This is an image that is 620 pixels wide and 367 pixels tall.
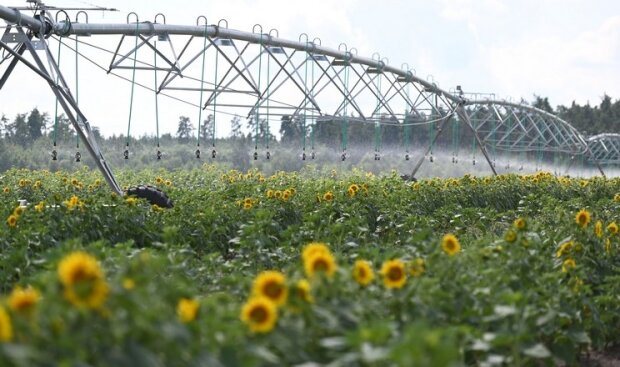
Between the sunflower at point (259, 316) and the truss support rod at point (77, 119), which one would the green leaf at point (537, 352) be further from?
the truss support rod at point (77, 119)

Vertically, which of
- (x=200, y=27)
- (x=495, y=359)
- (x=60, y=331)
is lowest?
(x=495, y=359)

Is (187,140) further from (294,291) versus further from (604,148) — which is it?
(604,148)

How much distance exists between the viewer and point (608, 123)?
235 ft

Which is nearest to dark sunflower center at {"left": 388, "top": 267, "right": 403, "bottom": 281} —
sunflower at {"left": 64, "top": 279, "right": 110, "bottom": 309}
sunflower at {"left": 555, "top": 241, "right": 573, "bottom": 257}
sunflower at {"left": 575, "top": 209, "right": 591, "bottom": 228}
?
sunflower at {"left": 64, "top": 279, "right": 110, "bottom": 309}

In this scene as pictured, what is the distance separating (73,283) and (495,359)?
1.61 m

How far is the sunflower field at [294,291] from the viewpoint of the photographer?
8.38 ft

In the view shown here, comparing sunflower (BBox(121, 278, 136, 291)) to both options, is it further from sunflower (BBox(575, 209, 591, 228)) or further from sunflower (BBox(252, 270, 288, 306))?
sunflower (BBox(575, 209, 591, 228))

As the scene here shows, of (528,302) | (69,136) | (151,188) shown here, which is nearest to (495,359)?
(528,302)

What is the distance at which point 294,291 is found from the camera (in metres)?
3.06

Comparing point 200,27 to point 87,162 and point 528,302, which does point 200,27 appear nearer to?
point 87,162

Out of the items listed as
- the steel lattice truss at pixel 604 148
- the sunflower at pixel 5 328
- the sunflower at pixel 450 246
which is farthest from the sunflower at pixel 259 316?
the steel lattice truss at pixel 604 148

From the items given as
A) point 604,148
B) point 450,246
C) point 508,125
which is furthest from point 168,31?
point 604,148

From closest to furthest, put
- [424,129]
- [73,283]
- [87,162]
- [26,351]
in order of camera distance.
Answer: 1. [26,351]
2. [73,283]
3. [87,162]
4. [424,129]

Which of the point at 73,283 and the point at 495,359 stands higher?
the point at 73,283
